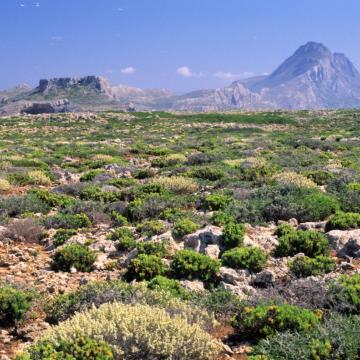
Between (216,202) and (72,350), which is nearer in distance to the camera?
(72,350)

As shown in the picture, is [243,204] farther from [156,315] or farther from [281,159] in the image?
[281,159]

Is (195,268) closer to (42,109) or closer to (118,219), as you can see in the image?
(118,219)

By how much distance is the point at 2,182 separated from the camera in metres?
18.0

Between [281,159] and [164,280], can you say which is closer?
[164,280]

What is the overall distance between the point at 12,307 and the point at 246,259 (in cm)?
420

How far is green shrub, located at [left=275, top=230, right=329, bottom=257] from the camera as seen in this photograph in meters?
9.57

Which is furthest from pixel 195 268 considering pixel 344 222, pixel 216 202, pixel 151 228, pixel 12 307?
pixel 216 202

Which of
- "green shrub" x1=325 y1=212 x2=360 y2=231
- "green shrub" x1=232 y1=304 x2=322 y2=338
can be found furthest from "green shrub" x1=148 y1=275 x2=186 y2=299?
"green shrub" x1=325 y1=212 x2=360 y2=231

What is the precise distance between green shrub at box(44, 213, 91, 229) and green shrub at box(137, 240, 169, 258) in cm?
301

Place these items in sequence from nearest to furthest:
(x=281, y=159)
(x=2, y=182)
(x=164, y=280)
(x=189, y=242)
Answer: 1. (x=164, y=280)
2. (x=189, y=242)
3. (x=2, y=182)
4. (x=281, y=159)

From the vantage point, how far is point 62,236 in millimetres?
10898

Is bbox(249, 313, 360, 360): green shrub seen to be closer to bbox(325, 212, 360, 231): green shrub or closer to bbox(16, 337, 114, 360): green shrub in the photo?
bbox(16, 337, 114, 360): green shrub

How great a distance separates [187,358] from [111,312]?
1062 millimetres

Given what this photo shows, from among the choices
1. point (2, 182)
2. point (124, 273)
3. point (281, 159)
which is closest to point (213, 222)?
point (124, 273)
